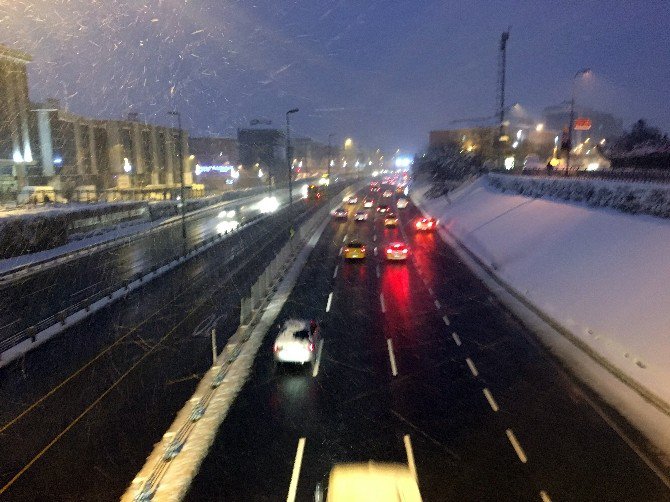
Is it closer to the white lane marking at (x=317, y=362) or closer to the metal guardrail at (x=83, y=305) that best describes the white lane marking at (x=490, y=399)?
the white lane marking at (x=317, y=362)

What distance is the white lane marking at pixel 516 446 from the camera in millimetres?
10914

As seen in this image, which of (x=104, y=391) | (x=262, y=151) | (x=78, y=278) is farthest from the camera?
(x=262, y=151)

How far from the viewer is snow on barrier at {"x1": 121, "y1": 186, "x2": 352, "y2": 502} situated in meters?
9.98

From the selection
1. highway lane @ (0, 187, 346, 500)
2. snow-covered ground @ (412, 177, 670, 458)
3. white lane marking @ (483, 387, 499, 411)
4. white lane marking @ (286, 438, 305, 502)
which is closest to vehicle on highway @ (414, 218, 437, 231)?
snow-covered ground @ (412, 177, 670, 458)

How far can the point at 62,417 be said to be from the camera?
42.6 feet

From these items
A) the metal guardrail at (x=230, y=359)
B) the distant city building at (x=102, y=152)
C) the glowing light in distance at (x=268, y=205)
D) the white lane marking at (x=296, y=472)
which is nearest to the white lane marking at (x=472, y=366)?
the white lane marking at (x=296, y=472)

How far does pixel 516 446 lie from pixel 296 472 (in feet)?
15.5

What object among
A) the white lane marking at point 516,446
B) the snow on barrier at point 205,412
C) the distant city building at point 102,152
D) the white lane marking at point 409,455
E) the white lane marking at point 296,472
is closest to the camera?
the white lane marking at point 296,472

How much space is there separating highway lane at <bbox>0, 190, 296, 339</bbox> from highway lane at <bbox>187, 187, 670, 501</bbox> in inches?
458

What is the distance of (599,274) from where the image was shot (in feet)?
70.9

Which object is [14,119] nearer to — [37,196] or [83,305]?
[37,196]

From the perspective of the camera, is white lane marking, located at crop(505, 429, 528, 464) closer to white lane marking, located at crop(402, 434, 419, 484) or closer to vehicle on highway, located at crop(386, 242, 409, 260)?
white lane marking, located at crop(402, 434, 419, 484)

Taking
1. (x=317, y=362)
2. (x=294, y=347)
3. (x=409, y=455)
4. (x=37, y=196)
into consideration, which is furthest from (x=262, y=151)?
(x=409, y=455)

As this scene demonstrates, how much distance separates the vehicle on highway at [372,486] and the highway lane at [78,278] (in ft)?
58.8
